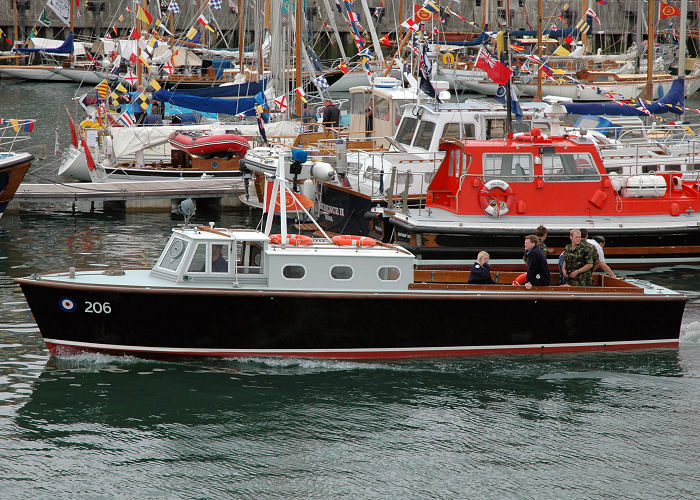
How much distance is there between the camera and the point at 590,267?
1505 centimetres

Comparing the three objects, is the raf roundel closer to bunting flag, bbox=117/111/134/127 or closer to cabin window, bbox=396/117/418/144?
cabin window, bbox=396/117/418/144

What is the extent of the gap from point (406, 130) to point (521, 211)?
5.33 m

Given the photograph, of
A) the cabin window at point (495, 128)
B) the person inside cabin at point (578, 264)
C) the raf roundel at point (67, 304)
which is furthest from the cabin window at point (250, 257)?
the cabin window at point (495, 128)

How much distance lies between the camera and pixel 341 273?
556 inches

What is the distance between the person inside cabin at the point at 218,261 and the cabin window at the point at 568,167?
846 cm

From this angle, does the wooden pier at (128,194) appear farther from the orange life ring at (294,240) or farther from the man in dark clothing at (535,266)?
the man in dark clothing at (535,266)

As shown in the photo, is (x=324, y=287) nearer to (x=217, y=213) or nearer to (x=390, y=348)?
(x=390, y=348)

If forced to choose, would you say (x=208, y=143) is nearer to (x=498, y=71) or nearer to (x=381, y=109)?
(x=381, y=109)

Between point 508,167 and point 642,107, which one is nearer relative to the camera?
point 508,167

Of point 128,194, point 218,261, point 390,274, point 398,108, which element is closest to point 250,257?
point 218,261

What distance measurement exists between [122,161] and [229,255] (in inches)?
738

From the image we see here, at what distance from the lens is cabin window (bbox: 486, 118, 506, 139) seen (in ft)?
76.8

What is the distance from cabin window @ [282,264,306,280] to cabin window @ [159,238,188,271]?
60.7 inches

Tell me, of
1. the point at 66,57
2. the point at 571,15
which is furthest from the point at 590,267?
the point at 571,15
